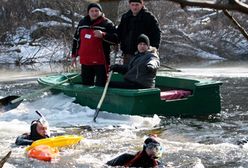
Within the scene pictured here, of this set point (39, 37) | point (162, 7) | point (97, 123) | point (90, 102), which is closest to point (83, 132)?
point (97, 123)

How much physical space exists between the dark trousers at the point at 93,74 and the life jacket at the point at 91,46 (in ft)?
0.46

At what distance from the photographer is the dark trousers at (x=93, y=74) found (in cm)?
857

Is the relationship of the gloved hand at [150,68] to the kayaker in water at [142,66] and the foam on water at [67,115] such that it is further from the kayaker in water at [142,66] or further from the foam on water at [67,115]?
the foam on water at [67,115]

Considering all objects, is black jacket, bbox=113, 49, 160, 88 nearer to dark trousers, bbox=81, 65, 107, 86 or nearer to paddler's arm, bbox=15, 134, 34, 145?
dark trousers, bbox=81, 65, 107, 86

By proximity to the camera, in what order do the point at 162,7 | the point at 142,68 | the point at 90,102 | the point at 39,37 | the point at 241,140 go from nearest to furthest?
the point at 241,140 < the point at 142,68 < the point at 90,102 < the point at 162,7 < the point at 39,37

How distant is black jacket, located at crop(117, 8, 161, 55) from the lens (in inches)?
327

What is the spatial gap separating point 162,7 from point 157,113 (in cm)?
1157

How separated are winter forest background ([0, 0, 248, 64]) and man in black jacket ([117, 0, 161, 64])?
9.96 m

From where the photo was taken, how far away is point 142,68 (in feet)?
26.2

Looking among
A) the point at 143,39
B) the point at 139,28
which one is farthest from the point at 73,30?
the point at 143,39

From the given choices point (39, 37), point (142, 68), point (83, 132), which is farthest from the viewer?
point (39, 37)

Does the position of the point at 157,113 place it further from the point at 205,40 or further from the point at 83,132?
the point at 205,40

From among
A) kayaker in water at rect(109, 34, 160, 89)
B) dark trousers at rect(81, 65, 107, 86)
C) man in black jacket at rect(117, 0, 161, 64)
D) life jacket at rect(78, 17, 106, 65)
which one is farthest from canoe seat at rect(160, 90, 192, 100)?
life jacket at rect(78, 17, 106, 65)

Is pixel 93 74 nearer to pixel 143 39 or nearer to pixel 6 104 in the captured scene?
pixel 143 39
